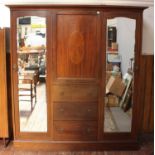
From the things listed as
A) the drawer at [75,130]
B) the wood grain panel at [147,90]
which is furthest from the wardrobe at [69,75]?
the wood grain panel at [147,90]

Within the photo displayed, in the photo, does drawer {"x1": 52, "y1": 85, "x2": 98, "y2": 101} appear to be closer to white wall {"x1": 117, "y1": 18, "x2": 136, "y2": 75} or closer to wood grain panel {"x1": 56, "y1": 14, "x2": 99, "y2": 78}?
wood grain panel {"x1": 56, "y1": 14, "x2": 99, "y2": 78}

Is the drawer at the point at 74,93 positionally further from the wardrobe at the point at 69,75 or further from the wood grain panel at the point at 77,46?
the wood grain panel at the point at 77,46

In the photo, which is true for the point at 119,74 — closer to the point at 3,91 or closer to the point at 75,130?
the point at 75,130

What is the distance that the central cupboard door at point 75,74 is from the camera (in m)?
2.90

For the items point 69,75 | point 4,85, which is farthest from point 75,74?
point 4,85

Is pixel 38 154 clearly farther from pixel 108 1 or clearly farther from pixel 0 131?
pixel 108 1

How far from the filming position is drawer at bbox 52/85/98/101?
3.02m

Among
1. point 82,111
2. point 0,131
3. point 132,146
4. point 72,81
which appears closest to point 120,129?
point 132,146

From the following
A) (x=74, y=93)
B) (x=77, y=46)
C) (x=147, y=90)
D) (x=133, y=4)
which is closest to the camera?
(x=77, y=46)

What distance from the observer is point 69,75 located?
299 centimetres

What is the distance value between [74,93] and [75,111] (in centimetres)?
21

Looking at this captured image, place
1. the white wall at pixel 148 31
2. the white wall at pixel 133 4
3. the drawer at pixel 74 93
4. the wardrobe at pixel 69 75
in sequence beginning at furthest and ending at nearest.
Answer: the white wall at pixel 148 31
the white wall at pixel 133 4
the drawer at pixel 74 93
the wardrobe at pixel 69 75

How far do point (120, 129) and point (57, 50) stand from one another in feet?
3.91

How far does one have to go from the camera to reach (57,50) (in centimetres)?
294
